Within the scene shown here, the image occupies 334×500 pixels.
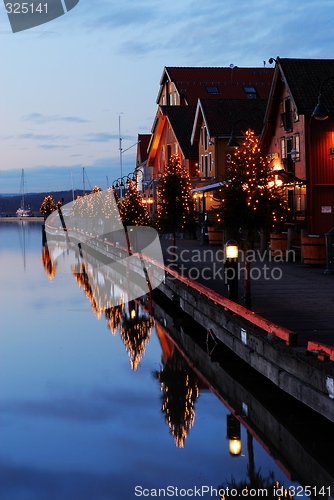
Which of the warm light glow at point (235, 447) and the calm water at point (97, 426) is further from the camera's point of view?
the warm light glow at point (235, 447)

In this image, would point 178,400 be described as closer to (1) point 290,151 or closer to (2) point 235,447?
(2) point 235,447

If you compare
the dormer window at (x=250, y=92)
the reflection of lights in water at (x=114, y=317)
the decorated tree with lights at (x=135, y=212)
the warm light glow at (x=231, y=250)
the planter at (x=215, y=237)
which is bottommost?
the reflection of lights in water at (x=114, y=317)

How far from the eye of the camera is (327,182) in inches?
1419

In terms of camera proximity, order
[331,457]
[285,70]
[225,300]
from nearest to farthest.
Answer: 1. [331,457]
2. [225,300]
3. [285,70]

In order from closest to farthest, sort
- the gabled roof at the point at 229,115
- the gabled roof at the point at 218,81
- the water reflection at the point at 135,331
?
the water reflection at the point at 135,331 < the gabled roof at the point at 229,115 < the gabled roof at the point at 218,81

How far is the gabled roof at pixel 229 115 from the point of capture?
50250 millimetres

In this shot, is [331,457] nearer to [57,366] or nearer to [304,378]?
[304,378]

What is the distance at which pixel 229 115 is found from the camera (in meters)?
51.7

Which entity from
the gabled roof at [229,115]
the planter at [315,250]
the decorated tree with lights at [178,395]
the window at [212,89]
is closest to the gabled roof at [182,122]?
the window at [212,89]

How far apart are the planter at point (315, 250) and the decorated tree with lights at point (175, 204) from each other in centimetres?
772

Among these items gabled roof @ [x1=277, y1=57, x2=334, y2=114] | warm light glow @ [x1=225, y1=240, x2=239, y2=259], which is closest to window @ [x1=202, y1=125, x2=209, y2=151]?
gabled roof @ [x1=277, y1=57, x2=334, y2=114]

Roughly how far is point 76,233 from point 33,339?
49.6 meters

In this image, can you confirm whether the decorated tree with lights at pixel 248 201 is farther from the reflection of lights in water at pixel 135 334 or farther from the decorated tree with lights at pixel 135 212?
the decorated tree with lights at pixel 135 212

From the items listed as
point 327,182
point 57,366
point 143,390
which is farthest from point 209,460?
point 327,182
